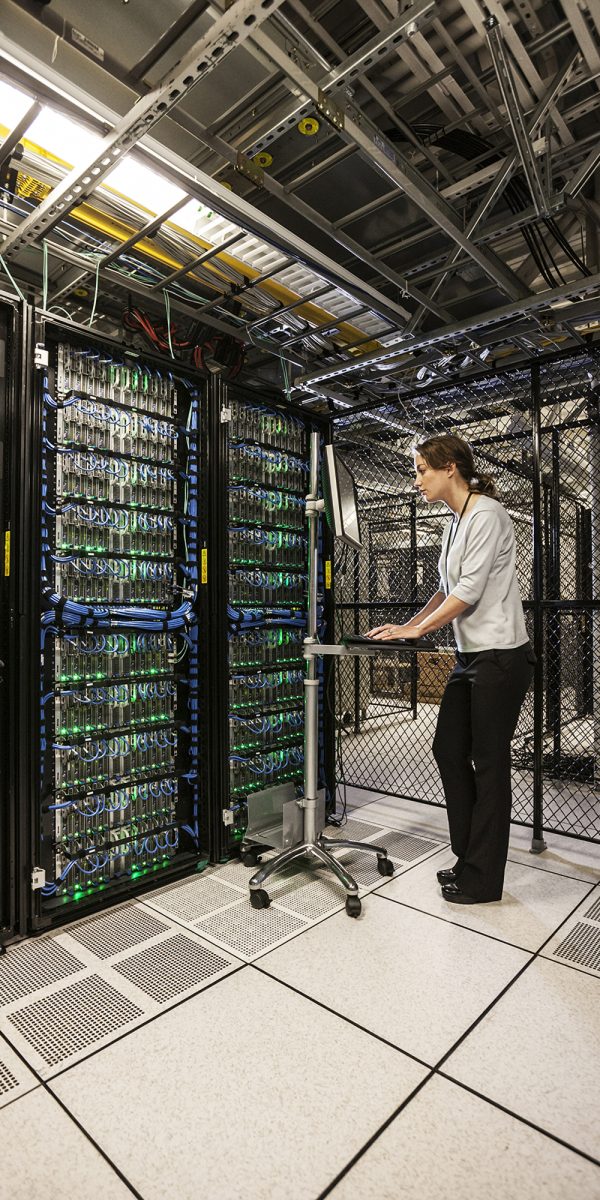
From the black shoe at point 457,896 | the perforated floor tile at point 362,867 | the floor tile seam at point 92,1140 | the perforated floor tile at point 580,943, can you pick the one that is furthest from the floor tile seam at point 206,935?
the perforated floor tile at point 580,943

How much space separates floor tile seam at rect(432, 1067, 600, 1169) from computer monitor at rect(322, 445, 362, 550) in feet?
5.95

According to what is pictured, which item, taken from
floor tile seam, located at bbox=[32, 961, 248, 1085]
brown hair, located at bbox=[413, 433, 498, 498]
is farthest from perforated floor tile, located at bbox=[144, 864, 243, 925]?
brown hair, located at bbox=[413, 433, 498, 498]

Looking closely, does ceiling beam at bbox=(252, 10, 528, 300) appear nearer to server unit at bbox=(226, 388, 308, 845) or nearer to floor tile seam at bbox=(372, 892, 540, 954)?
server unit at bbox=(226, 388, 308, 845)

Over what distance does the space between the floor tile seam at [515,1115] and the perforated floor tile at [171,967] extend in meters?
0.80

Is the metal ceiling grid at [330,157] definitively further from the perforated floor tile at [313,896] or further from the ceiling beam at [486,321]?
the perforated floor tile at [313,896]

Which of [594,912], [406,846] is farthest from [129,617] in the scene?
[594,912]

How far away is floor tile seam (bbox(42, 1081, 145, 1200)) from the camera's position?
3.97 ft

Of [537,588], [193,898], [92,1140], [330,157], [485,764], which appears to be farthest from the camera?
[537,588]

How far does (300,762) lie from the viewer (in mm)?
3396

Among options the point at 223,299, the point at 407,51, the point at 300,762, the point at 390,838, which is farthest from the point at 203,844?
the point at 407,51

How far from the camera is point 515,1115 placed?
139 cm

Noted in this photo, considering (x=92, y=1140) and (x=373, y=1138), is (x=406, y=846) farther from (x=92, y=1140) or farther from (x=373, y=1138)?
(x=92, y=1140)

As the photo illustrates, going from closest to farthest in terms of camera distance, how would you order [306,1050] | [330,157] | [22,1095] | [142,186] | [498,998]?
[22,1095], [306,1050], [498,998], [330,157], [142,186]

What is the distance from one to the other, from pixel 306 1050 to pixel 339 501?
1.94m
